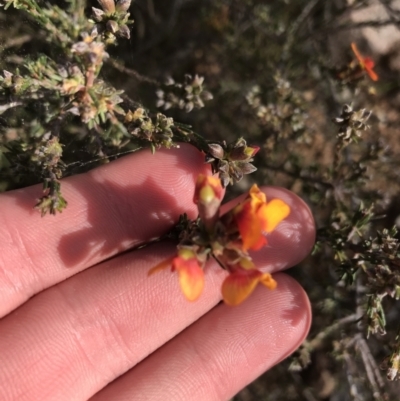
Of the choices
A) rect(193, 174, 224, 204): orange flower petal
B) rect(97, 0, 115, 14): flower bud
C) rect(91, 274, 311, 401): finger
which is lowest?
rect(91, 274, 311, 401): finger

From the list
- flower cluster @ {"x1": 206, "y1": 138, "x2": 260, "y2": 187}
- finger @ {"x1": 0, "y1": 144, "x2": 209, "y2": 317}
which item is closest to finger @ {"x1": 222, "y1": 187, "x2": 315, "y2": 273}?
Answer: finger @ {"x1": 0, "y1": 144, "x2": 209, "y2": 317}

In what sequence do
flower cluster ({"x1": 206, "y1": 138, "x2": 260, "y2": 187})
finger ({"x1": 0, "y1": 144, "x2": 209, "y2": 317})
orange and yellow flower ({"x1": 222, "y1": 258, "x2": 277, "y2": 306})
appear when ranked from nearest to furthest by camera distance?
orange and yellow flower ({"x1": 222, "y1": 258, "x2": 277, "y2": 306}) < flower cluster ({"x1": 206, "y1": 138, "x2": 260, "y2": 187}) < finger ({"x1": 0, "y1": 144, "x2": 209, "y2": 317})

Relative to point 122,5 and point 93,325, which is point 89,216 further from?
point 122,5

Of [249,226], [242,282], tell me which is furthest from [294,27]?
[242,282]

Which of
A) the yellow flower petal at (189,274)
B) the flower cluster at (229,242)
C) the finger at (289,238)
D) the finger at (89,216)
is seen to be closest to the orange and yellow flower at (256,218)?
the flower cluster at (229,242)

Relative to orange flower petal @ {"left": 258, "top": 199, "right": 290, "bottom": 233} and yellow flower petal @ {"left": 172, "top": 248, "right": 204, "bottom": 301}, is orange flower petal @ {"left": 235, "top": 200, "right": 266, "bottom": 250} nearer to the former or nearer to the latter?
orange flower petal @ {"left": 258, "top": 199, "right": 290, "bottom": 233}

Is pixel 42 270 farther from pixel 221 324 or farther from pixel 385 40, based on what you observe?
pixel 385 40
